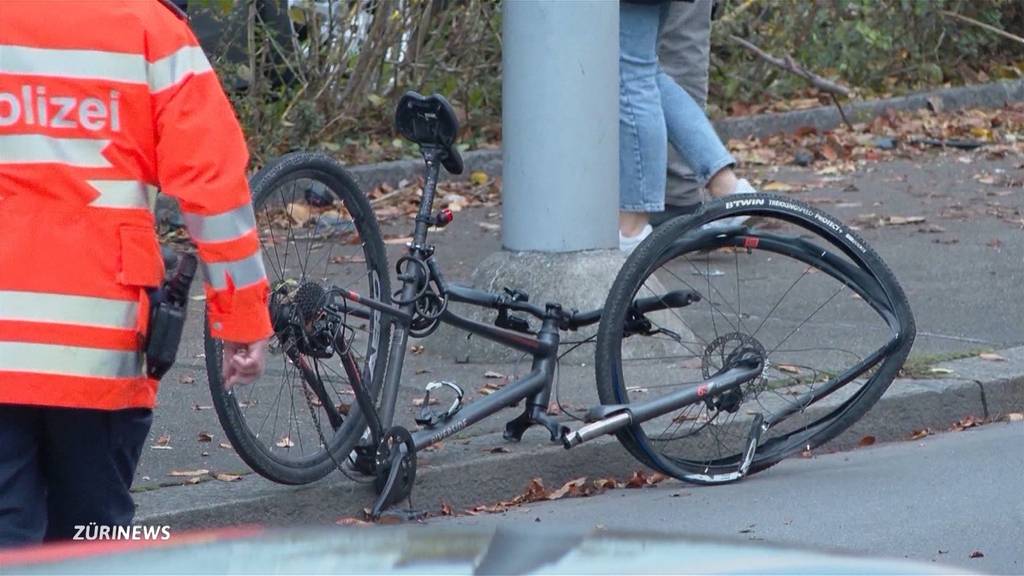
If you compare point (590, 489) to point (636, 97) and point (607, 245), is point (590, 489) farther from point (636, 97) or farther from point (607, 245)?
point (636, 97)

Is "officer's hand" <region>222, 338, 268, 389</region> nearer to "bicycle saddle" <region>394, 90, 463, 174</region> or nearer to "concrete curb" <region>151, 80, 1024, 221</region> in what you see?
"bicycle saddle" <region>394, 90, 463, 174</region>

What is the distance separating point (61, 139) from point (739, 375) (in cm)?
252

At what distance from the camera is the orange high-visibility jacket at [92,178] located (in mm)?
3174

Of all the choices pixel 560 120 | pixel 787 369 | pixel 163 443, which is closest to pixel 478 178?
pixel 560 120

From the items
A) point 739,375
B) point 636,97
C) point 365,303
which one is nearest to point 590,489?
point 739,375

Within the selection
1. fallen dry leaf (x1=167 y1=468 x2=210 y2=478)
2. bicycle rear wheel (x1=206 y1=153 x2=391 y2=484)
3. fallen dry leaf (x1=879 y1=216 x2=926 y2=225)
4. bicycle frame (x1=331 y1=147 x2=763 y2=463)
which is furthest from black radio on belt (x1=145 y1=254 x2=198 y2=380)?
fallen dry leaf (x1=879 y1=216 x2=926 y2=225)

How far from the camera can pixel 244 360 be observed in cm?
341

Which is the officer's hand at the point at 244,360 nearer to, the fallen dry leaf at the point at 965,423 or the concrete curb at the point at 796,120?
the fallen dry leaf at the point at 965,423

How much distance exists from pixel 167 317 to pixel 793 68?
873cm

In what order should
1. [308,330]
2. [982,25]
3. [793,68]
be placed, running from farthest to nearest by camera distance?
[982,25], [793,68], [308,330]

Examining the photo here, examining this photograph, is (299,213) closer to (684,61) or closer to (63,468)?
(63,468)

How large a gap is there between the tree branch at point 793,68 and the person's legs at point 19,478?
8.48m

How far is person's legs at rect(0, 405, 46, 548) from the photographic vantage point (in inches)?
126

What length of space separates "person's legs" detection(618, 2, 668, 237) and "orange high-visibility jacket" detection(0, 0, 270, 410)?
12.3 feet
